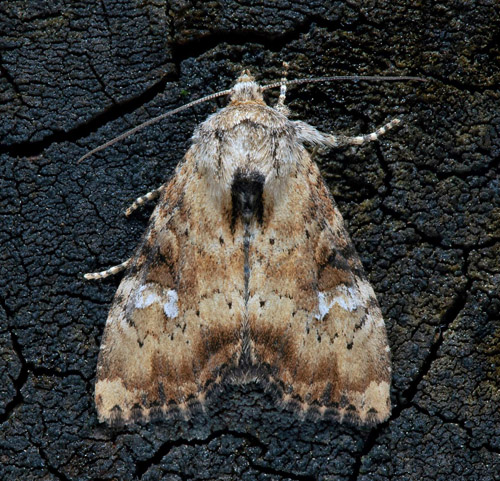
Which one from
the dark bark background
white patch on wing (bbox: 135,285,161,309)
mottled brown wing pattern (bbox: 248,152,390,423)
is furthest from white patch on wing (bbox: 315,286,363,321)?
white patch on wing (bbox: 135,285,161,309)

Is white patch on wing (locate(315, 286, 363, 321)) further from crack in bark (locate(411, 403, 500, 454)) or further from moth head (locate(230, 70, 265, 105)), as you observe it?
moth head (locate(230, 70, 265, 105))

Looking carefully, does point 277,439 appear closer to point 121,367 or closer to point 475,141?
point 121,367

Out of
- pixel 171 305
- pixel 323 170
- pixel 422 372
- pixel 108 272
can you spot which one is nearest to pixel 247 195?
pixel 323 170

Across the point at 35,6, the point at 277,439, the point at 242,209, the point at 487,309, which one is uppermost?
the point at 35,6

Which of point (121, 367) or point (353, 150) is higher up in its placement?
point (353, 150)

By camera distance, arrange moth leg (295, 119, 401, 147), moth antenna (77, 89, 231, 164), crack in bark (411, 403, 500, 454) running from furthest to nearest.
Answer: moth leg (295, 119, 401, 147) → moth antenna (77, 89, 231, 164) → crack in bark (411, 403, 500, 454)

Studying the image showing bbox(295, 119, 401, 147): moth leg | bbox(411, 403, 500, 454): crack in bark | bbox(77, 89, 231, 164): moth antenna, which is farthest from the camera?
bbox(295, 119, 401, 147): moth leg

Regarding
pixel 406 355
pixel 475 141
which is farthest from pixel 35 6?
pixel 406 355
